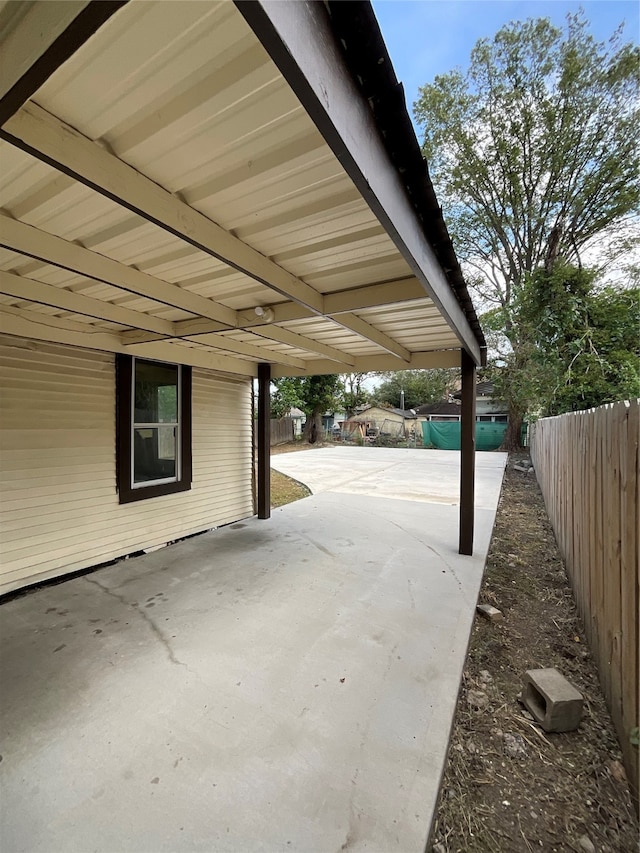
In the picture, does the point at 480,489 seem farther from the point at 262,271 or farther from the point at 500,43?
the point at 500,43

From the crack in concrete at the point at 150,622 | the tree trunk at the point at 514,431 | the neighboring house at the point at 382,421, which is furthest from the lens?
the neighboring house at the point at 382,421

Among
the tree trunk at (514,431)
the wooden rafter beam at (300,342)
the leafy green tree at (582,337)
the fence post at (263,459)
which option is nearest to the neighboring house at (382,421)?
the tree trunk at (514,431)

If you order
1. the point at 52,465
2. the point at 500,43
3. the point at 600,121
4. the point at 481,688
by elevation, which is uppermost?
the point at 500,43

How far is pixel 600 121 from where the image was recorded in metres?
10.9

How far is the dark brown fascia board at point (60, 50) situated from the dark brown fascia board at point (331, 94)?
0.24 meters

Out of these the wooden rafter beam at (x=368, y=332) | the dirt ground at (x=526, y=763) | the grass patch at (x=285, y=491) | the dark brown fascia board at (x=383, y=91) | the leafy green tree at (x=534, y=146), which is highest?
the leafy green tree at (x=534, y=146)

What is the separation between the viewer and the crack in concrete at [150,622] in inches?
88.7

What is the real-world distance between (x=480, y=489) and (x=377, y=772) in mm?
7250

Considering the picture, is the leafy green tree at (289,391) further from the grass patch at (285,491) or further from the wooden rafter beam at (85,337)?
the wooden rafter beam at (85,337)

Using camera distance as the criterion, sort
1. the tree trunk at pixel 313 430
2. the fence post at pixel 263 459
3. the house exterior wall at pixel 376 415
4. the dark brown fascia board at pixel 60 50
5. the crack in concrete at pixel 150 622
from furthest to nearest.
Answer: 1. the house exterior wall at pixel 376 415
2. the tree trunk at pixel 313 430
3. the fence post at pixel 263 459
4. the crack in concrete at pixel 150 622
5. the dark brown fascia board at pixel 60 50

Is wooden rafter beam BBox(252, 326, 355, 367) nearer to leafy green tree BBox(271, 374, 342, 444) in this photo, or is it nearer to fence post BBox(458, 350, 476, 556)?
fence post BBox(458, 350, 476, 556)

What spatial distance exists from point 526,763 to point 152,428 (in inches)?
165

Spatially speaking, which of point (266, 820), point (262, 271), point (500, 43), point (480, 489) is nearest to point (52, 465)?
point (262, 271)

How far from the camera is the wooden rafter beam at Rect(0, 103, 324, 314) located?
1.06m
